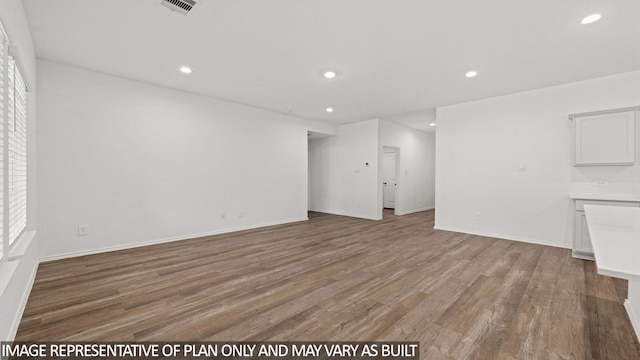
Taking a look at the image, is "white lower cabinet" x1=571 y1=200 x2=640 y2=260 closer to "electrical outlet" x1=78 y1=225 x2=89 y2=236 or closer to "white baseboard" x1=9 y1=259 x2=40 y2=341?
"white baseboard" x1=9 y1=259 x2=40 y2=341

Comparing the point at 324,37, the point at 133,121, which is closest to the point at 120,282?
the point at 133,121

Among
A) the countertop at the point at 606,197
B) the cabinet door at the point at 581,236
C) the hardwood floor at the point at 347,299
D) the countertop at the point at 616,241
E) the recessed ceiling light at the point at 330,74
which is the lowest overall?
the hardwood floor at the point at 347,299

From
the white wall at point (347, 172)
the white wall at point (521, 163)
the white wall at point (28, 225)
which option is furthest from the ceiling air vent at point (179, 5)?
the white wall at point (347, 172)

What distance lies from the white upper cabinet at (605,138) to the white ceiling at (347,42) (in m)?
0.65

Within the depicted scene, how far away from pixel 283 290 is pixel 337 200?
516cm

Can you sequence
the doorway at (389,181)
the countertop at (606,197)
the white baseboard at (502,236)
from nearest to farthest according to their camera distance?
the countertop at (606,197), the white baseboard at (502,236), the doorway at (389,181)

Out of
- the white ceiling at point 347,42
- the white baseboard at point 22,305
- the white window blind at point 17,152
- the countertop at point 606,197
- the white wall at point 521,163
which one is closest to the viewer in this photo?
the white baseboard at point 22,305

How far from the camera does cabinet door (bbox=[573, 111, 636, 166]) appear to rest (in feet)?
11.7

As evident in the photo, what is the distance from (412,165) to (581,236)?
469 centimetres

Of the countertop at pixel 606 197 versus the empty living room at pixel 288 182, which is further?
the countertop at pixel 606 197

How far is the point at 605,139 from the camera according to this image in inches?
146

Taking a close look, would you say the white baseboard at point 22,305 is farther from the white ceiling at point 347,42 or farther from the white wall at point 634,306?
the white wall at point 634,306

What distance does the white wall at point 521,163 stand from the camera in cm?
389

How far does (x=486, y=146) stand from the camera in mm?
4926
